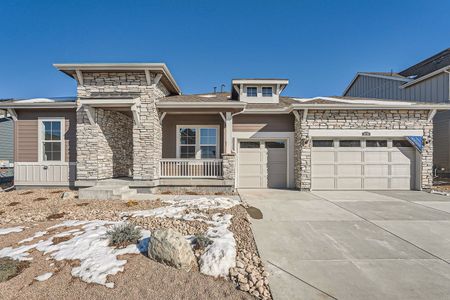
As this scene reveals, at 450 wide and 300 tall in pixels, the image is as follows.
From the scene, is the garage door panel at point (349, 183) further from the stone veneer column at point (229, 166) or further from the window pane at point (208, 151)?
the window pane at point (208, 151)

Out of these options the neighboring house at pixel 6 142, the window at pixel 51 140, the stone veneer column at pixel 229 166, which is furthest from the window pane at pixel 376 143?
the neighboring house at pixel 6 142

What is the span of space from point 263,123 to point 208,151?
2.79 m

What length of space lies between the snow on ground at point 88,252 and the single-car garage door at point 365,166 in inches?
307

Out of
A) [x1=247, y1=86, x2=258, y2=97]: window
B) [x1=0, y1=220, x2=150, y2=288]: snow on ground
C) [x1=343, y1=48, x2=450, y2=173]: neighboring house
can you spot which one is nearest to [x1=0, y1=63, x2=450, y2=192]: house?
[x1=247, y1=86, x2=258, y2=97]: window

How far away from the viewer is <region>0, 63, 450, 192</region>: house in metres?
8.05

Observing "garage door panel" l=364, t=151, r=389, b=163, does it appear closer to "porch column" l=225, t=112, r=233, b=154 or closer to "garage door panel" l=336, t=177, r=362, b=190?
"garage door panel" l=336, t=177, r=362, b=190

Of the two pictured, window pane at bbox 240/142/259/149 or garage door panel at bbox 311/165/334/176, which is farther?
window pane at bbox 240/142/259/149

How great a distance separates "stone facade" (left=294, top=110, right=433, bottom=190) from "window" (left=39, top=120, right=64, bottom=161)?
10.1m

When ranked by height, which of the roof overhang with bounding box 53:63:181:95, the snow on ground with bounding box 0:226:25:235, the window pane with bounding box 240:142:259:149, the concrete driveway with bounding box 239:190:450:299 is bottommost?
the concrete driveway with bounding box 239:190:450:299

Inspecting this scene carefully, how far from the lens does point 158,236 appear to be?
10.4 ft

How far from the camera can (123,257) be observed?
10.4 feet

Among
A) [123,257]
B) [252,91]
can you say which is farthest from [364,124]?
[123,257]

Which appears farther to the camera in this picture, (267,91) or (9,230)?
(267,91)

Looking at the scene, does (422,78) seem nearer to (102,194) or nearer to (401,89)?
(401,89)
